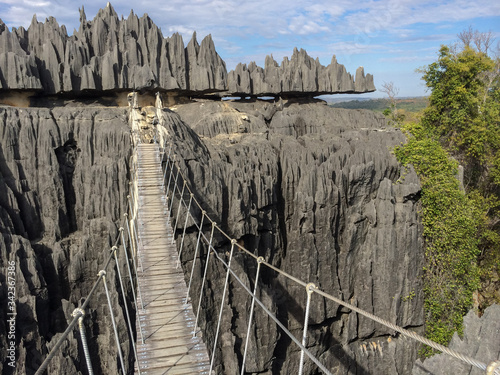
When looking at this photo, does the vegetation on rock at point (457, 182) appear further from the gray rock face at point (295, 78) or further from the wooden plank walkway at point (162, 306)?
the wooden plank walkway at point (162, 306)

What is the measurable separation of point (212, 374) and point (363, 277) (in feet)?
44.3

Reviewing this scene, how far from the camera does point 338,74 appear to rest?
3066 centimetres

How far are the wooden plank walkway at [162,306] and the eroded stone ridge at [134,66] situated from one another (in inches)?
560

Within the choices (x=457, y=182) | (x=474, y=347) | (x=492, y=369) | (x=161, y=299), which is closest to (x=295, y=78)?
(x=457, y=182)

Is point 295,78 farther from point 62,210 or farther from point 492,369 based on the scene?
point 492,369

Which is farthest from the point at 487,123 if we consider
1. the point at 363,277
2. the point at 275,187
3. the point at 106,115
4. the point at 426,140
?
the point at 106,115

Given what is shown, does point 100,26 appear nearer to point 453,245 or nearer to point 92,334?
point 92,334

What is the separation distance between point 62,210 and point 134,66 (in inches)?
452

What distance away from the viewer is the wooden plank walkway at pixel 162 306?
562cm

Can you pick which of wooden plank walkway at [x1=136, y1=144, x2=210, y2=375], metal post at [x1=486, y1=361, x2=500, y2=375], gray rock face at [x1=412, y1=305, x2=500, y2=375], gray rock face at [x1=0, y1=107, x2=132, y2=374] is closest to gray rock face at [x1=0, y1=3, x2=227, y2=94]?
gray rock face at [x1=0, y1=107, x2=132, y2=374]

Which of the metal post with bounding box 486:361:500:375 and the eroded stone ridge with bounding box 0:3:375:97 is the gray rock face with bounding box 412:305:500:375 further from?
the eroded stone ridge with bounding box 0:3:375:97

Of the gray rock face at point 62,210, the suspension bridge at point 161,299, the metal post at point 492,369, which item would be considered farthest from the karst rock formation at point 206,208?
the metal post at point 492,369

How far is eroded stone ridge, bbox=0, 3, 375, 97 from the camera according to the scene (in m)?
20.4

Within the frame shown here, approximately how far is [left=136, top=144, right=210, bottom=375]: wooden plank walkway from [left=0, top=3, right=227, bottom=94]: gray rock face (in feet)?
46.4
